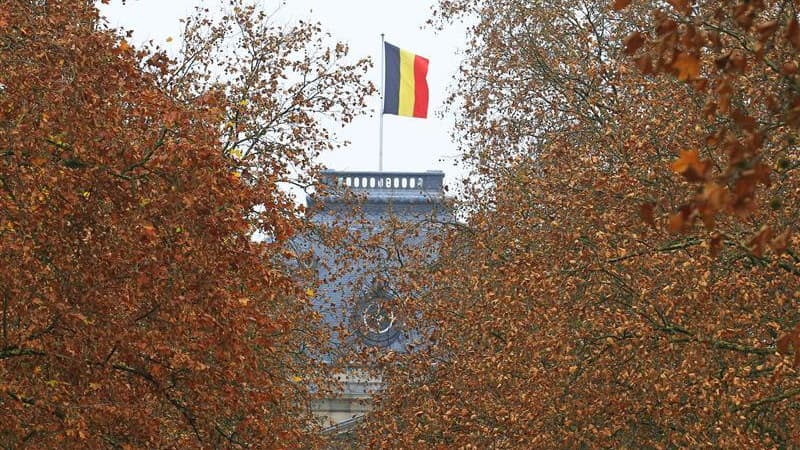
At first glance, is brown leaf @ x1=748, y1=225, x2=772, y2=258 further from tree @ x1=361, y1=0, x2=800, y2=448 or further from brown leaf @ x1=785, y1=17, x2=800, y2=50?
tree @ x1=361, y1=0, x2=800, y2=448

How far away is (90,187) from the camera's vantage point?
13.2 metres

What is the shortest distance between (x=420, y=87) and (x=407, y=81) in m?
0.45

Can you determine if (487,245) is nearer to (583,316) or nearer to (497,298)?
(497,298)

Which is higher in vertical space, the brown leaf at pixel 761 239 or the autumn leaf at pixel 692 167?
the autumn leaf at pixel 692 167

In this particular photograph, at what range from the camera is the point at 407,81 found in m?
42.2

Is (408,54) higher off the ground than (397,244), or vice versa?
(408,54)

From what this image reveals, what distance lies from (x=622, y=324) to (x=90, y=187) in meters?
6.06

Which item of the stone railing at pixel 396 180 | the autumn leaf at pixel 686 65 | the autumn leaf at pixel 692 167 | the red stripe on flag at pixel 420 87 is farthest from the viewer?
the stone railing at pixel 396 180

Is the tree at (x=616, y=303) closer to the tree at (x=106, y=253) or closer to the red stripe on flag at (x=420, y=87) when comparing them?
the tree at (x=106, y=253)

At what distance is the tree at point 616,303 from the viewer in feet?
50.5

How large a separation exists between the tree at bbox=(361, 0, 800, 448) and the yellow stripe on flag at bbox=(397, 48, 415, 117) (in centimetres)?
1432

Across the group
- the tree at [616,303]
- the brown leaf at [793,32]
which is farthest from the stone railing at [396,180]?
the brown leaf at [793,32]

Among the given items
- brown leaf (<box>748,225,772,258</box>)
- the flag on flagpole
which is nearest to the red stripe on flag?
the flag on flagpole

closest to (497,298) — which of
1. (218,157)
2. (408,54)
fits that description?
(218,157)
